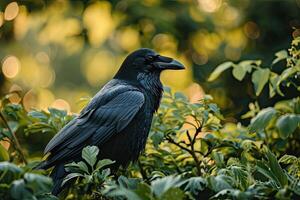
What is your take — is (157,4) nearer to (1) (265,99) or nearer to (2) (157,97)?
(1) (265,99)

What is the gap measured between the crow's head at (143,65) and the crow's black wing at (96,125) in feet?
1.03

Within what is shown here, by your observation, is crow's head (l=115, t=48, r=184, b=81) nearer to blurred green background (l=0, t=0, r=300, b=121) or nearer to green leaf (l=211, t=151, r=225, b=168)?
green leaf (l=211, t=151, r=225, b=168)

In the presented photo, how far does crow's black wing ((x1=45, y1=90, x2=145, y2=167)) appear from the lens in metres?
3.74

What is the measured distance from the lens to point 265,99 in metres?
6.76

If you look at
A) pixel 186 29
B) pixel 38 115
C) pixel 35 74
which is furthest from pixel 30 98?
pixel 38 115

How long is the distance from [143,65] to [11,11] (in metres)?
4.28

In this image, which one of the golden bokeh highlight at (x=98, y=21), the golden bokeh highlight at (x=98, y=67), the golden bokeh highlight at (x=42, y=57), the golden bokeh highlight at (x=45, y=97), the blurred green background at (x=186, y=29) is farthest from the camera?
the golden bokeh highlight at (x=42, y=57)

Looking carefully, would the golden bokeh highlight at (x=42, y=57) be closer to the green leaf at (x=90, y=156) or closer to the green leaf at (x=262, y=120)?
the green leaf at (x=262, y=120)

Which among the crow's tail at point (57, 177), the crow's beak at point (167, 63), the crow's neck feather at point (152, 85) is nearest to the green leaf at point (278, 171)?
the crow's tail at point (57, 177)

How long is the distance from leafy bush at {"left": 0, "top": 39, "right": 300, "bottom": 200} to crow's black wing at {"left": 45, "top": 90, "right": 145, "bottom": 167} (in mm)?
134

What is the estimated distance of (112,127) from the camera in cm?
403

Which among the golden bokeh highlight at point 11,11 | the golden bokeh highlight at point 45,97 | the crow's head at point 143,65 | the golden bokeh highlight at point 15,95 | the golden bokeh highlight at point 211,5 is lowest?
the golden bokeh highlight at point 45,97

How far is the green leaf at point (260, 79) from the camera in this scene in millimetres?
3393

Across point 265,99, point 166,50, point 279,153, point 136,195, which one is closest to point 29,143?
point 265,99
